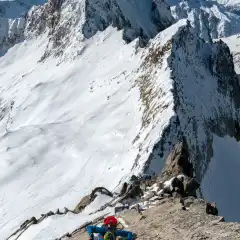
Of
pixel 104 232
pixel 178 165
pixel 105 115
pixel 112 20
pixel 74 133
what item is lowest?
pixel 105 115

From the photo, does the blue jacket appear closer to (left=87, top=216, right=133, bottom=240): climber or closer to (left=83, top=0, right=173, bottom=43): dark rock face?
(left=87, top=216, right=133, bottom=240): climber

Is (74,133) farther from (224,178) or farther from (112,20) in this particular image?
(112,20)

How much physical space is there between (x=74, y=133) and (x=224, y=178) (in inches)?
844

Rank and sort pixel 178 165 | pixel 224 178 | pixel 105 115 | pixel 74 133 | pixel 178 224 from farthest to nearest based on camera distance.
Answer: pixel 105 115
pixel 74 133
pixel 224 178
pixel 178 165
pixel 178 224

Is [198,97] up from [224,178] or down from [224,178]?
up

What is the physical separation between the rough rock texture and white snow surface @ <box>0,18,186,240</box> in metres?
5.55

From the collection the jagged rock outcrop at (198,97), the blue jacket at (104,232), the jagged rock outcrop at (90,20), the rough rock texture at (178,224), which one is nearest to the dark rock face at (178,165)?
the rough rock texture at (178,224)

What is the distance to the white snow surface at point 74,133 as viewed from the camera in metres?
54.9

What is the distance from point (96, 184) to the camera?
5525cm

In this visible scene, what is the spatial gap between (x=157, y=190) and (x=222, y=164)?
4373cm

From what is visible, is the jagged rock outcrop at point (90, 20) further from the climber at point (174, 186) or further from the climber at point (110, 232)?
the climber at point (110, 232)

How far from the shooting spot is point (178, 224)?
61.4ft

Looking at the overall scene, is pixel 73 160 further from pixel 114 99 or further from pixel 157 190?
pixel 157 190

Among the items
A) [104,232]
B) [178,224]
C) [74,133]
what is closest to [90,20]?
[74,133]
